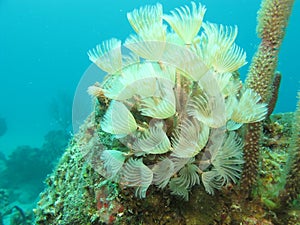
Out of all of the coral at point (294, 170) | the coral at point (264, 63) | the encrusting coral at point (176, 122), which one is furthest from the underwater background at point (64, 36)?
the coral at point (294, 170)

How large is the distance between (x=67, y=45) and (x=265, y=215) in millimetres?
113514

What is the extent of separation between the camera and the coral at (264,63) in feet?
7.79

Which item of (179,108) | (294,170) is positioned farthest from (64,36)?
(294,170)

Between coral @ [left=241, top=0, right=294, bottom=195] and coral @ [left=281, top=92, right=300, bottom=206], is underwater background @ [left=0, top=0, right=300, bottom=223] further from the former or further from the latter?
coral @ [left=281, top=92, right=300, bottom=206]

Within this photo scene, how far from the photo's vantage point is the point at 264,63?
7.95ft

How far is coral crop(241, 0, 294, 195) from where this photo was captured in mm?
2375

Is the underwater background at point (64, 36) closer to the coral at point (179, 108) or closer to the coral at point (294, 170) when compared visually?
the coral at point (179, 108)

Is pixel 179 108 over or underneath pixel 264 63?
underneath

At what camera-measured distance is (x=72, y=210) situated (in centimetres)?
285

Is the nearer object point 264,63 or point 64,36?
point 264,63

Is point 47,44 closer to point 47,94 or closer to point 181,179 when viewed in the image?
point 47,94

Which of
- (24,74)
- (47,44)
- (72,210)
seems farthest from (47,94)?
(72,210)

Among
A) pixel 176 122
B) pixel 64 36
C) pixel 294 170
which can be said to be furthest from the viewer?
pixel 64 36

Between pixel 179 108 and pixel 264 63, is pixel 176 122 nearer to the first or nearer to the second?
pixel 179 108
